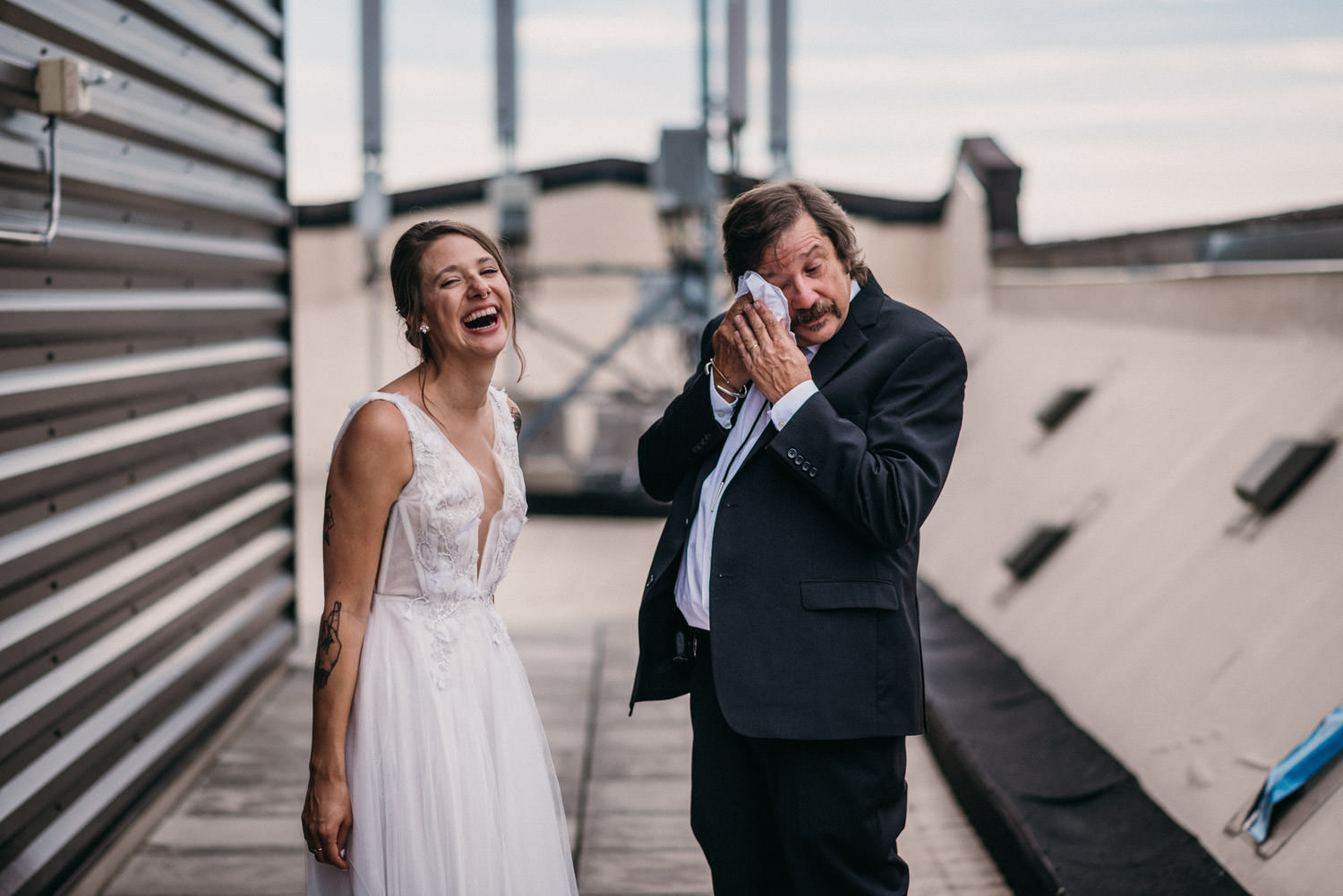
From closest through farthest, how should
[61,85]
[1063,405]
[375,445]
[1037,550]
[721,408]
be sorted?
1. [375,445]
2. [721,408]
3. [61,85]
4. [1037,550]
5. [1063,405]

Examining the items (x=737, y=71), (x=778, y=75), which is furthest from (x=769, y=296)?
(x=778, y=75)

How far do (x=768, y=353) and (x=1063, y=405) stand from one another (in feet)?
17.1

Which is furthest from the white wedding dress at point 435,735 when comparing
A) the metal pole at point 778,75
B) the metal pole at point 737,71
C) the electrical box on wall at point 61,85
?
the metal pole at point 778,75

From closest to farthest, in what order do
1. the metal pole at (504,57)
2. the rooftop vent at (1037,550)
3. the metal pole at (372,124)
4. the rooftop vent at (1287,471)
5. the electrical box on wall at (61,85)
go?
the electrical box on wall at (61,85) → the rooftop vent at (1287,471) → the rooftop vent at (1037,550) → the metal pole at (372,124) → the metal pole at (504,57)

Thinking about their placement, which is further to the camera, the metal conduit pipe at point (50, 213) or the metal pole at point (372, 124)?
the metal pole at point (372, 124)

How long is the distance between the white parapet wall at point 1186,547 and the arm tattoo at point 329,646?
2.08m

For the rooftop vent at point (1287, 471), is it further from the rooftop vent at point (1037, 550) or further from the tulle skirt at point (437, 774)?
the tulle skirt at point (437, 774)

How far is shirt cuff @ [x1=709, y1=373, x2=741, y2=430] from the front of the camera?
2553 mm

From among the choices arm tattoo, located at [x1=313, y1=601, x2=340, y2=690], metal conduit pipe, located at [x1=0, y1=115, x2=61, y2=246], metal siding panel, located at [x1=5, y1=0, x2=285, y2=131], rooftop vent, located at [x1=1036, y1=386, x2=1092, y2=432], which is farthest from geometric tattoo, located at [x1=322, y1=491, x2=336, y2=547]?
rooftop vent, located at [x1=1036, y1=386, x2=1092, y2=432]

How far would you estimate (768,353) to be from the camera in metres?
2.37

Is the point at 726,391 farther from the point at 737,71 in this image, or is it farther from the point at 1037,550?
the point at 737,71

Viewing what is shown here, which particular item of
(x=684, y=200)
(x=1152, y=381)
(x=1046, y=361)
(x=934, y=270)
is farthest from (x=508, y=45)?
(x=1152, y=381)

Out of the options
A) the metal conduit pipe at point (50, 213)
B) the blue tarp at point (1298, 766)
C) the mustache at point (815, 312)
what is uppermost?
the metal conduit pipe at point (50, 213)

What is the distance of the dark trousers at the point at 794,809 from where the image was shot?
2.43 m
